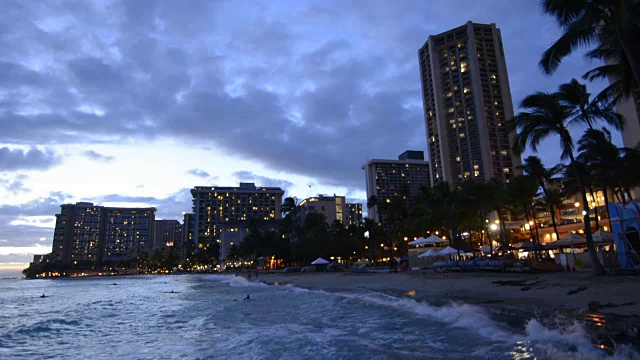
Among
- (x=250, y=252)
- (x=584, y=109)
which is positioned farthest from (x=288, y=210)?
(x=584, y=109)

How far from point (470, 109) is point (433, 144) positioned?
59.2 feet

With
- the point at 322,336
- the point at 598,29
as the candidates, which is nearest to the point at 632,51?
the point at 598,29

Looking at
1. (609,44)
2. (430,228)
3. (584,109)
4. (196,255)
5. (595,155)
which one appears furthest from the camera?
(196,255)

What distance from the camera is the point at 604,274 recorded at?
20.5 m

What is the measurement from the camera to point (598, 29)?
15.6 meters

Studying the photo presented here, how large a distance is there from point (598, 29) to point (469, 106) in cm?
12685

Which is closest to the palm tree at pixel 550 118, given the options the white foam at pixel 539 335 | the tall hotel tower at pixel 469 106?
the white foam at pixel 539 335

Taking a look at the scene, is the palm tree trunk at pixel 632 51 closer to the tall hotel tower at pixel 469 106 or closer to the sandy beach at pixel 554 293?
the sandy beach at pixel 554 293

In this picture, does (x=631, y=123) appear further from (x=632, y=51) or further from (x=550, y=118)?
(x=632, y=51)

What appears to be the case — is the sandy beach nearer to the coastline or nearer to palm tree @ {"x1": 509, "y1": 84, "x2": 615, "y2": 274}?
the coastline

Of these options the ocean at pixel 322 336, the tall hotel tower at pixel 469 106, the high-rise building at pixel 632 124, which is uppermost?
the tall hotel tower at pixel 469 106

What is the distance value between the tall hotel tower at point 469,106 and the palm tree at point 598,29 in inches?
4643

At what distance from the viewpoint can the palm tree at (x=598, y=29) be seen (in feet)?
42.0

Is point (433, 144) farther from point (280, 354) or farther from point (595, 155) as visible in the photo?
point (280, 354)
